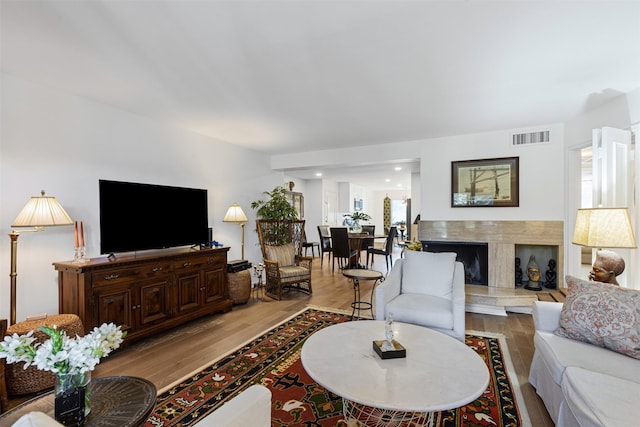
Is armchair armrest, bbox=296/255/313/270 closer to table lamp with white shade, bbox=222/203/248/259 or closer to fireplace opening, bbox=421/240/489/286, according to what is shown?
table lamp with white shade, bbox=222/203/248/259

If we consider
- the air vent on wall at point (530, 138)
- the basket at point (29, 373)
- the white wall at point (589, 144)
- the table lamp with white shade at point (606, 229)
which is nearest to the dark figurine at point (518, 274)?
the white wall at point (589, 144)

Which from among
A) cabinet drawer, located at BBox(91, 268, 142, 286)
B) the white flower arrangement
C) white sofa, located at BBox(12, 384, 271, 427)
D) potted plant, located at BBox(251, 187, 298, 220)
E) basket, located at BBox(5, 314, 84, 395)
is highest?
potted plant, located at BBox(251, 187, 298, 220)

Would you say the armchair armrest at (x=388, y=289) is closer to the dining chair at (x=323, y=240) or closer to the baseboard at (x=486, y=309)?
the baseboard at (x=486, y=309)

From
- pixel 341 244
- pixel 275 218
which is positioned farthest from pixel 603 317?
pixel 341 244

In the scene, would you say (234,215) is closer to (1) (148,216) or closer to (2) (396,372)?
(1) (148,216)

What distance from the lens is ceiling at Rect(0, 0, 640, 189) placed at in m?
1.79

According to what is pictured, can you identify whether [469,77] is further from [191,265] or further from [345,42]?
[191,265]

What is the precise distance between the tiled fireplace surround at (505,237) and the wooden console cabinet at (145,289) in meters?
3.45

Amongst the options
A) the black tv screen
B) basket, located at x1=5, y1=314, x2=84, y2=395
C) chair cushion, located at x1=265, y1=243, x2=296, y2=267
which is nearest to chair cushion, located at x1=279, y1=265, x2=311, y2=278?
chair cushion, located at x1=265, y1=243, x2=296, y2=267

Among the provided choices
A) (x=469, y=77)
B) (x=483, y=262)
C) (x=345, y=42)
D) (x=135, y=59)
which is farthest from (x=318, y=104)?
(x=483, y=262)

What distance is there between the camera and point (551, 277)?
422cm

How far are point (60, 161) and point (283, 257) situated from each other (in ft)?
10.2

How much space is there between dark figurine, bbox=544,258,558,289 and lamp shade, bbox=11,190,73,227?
18.4 ft

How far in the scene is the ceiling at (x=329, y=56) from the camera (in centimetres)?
179
